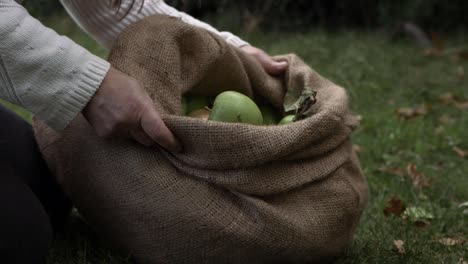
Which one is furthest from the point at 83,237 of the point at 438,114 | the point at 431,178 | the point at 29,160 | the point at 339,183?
the point at 438,114

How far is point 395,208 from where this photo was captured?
2.49 meters

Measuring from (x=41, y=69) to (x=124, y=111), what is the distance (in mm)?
201

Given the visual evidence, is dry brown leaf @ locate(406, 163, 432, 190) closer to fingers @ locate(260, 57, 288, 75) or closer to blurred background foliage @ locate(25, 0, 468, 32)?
fingers @ locate(260, 57, 288, 75)

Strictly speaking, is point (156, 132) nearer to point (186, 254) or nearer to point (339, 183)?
point (186, 254)

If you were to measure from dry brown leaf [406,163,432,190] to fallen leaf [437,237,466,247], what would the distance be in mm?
561

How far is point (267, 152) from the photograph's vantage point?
1674mm

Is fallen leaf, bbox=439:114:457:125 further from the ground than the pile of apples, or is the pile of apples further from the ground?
the pile of apples

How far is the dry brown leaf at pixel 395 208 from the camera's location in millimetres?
2477

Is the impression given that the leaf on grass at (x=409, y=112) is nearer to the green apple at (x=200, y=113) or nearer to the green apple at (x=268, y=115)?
the green apple at (x=268, y=115)

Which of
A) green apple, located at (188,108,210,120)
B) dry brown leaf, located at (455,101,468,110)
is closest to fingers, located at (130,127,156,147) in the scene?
green apple, located at (188,108,210,120)

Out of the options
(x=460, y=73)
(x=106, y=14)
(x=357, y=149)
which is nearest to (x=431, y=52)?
(x=460, y=73)

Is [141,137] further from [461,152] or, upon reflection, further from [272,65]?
[461,152]

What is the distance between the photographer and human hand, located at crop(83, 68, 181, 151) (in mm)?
1598

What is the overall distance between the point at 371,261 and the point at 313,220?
327 millimetres
